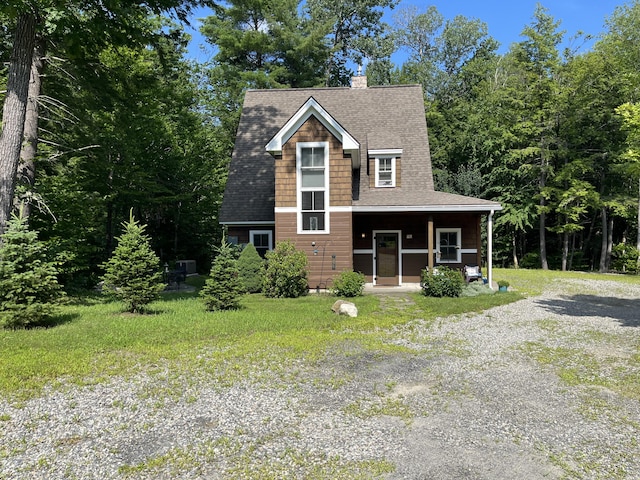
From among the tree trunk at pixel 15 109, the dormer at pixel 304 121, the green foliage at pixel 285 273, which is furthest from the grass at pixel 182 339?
the dormer at pixel 304 121

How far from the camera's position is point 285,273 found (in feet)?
43.8

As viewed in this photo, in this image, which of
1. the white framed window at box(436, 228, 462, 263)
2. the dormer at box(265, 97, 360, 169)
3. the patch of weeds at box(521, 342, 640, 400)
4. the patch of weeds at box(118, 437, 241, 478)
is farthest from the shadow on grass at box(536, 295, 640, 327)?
the patch of weeds at box(118, 437, 241, 478)

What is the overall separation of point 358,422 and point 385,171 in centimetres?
1333

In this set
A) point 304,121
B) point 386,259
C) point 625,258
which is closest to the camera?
point 304,121

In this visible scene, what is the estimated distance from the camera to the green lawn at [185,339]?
19.8 ft

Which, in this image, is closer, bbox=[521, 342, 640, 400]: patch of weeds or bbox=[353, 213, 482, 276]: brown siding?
bbox=[521, 342, 640, 400]: patch of weeds

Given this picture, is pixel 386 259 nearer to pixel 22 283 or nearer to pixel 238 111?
pixel 22 283

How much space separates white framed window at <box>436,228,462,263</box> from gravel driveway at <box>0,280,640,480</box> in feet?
30.2

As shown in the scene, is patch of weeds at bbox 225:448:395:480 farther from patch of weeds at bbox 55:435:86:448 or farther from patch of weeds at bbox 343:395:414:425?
patch of weeds at bbox 55:435:86:448

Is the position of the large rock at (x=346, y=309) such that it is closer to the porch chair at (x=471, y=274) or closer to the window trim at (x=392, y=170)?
the porch chair at (x=471, y=274)

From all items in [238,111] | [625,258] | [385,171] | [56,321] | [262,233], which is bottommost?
[56,321]

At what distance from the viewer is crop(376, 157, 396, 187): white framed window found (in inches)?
658

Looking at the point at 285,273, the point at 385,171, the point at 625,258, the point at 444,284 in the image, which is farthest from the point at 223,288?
the point at 625,258

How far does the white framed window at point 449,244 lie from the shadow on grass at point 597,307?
3.80 metres
